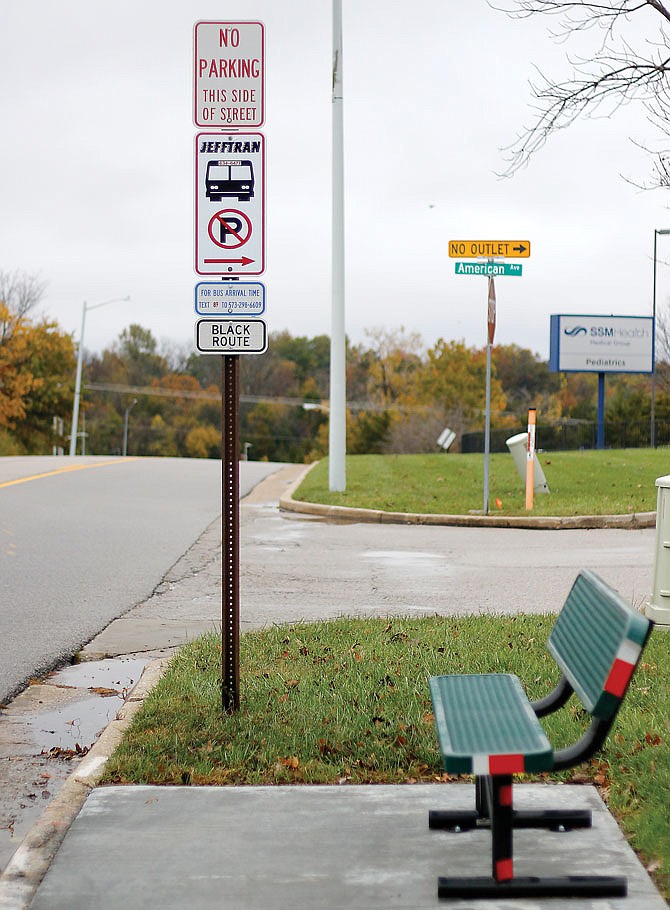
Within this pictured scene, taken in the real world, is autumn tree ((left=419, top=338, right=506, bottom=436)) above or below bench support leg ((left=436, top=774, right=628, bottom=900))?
above

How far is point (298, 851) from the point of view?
3.90 meters

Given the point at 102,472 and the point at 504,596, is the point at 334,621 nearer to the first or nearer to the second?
the point at 504,596

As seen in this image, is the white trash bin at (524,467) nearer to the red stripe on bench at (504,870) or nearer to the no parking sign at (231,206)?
the no parking sign at (231,206)

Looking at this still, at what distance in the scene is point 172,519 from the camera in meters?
15.9

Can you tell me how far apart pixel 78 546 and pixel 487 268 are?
21.2ft

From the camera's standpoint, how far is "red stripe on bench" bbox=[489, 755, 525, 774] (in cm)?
339

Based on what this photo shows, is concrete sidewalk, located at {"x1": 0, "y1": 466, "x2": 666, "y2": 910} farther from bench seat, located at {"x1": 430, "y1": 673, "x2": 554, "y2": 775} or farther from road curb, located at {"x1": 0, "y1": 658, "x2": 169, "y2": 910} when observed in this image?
bench seat, located at {"x1": 430, "y1": 673, "x2": 554, "y2": 775}

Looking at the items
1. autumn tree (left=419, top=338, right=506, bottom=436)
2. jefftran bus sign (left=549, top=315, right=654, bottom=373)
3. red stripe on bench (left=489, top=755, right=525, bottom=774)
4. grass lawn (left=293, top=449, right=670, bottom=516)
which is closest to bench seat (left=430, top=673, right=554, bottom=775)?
red stripe on bench (left=489, top=755, right=525, bottom=774)

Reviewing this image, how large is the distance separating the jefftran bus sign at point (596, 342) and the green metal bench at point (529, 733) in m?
38.7

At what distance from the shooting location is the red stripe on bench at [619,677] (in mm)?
3459

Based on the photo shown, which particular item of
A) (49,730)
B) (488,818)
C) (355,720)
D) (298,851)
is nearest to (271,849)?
(298,851)

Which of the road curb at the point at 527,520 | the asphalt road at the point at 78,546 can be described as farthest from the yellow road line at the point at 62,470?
the road curb at the point at 527,520

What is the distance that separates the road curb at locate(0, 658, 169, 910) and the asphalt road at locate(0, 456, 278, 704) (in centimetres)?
139

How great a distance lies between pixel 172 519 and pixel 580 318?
29.2m
